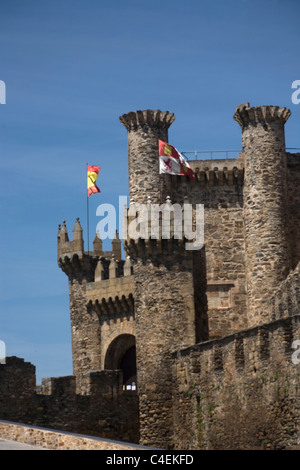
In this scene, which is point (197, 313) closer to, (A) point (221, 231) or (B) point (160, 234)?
(B) point (160, 234)

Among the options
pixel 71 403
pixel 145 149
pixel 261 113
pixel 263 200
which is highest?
pixel 261 113

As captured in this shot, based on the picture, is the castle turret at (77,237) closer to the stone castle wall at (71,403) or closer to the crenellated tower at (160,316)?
the crenellated tower at (160,316)

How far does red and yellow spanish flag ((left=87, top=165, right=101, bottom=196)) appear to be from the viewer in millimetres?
56281

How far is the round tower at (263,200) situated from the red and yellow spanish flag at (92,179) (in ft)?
25.3

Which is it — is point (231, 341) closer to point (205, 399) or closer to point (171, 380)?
point (205, 399)

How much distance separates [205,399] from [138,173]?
48.4ft

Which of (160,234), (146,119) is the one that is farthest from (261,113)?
(160,234)

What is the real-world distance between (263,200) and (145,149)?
4.90 m

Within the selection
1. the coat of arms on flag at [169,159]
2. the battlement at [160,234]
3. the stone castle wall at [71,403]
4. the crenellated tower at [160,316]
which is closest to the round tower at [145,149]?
the coat of arms on flag at [169,159]

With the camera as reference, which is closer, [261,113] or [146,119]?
[261,113]

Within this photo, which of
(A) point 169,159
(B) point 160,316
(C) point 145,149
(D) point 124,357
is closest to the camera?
(B) point 160,316

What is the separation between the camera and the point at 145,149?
5128cm

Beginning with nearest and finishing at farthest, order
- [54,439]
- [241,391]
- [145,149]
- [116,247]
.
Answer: [54,439], [241,391], [145,149], [116,247]
